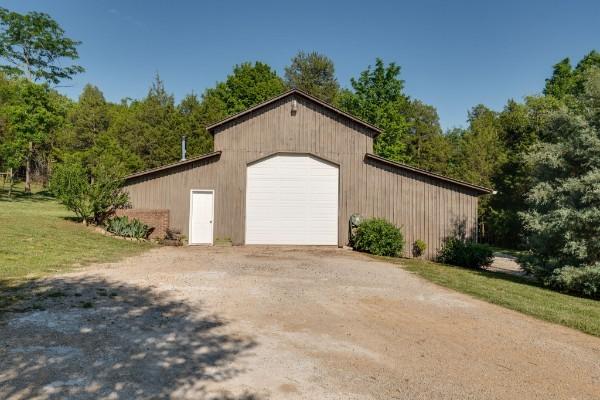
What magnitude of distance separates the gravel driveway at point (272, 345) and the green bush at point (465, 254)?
718 cm

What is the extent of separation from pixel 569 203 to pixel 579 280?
2242 millimetres

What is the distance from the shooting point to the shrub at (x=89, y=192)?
15148 mm

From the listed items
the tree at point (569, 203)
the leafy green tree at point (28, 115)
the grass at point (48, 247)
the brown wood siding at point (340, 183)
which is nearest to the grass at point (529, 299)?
the tree at point (569, 203)

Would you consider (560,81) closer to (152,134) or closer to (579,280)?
(579,280)

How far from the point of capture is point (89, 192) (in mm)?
15344

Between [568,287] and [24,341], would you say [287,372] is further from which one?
[568,287]

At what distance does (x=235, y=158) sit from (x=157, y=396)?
13419 millimetres

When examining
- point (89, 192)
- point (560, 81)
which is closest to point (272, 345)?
point (89, 192)

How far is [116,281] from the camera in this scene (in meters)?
7.73

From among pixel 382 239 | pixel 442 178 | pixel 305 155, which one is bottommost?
pixel 382 239

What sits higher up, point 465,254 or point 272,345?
point 465,254

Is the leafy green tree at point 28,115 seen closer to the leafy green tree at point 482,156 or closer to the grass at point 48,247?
the grass at point 48,247

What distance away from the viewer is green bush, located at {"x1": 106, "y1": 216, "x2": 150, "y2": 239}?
14781mm

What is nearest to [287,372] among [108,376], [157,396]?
[157,396]
